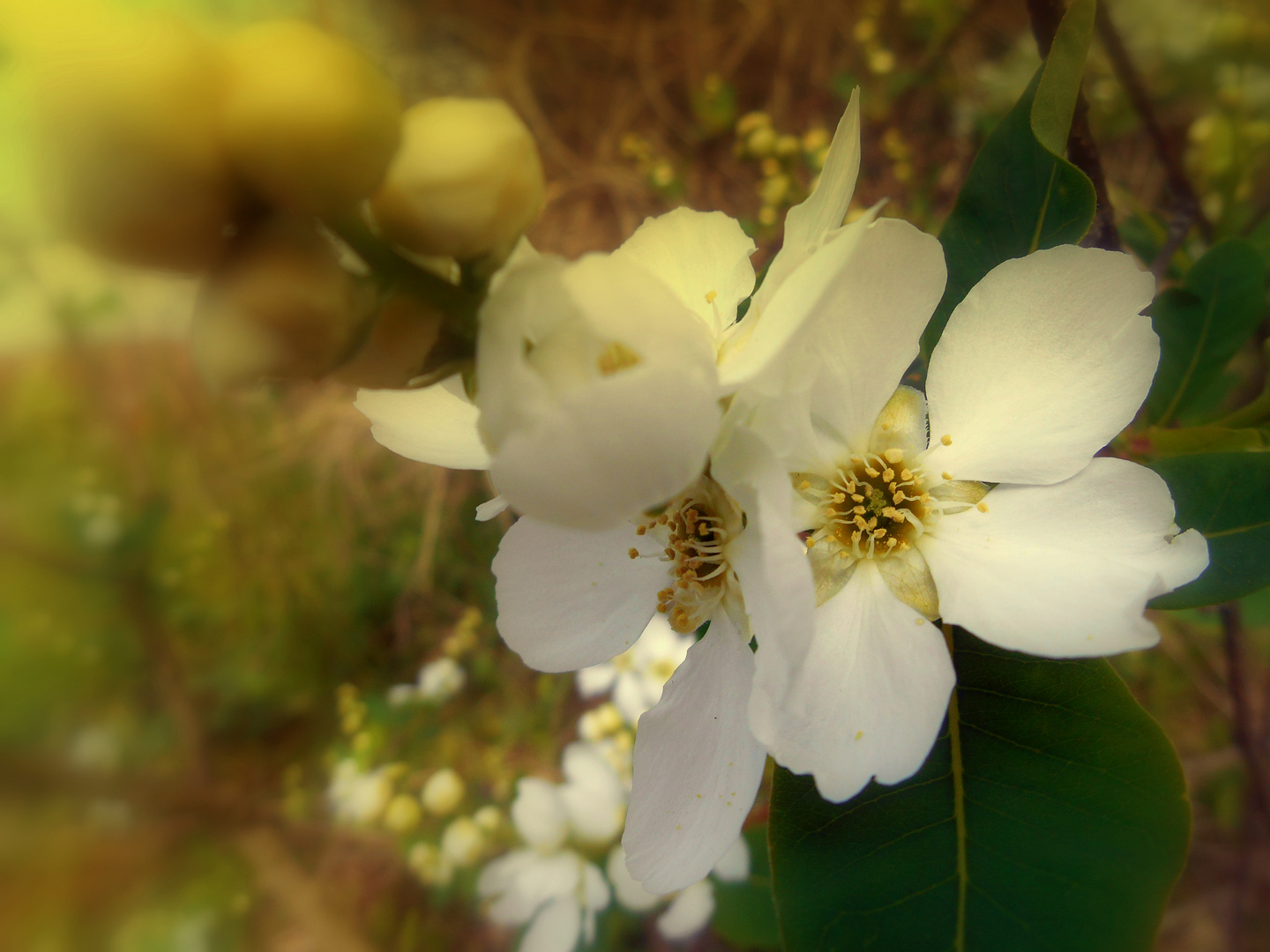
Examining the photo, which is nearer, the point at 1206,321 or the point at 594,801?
the point at 1206,321

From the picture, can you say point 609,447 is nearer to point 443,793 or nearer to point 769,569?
point 769,569

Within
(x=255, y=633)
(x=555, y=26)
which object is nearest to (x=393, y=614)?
(x=255, y=633)

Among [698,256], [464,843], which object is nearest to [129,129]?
[698,256]

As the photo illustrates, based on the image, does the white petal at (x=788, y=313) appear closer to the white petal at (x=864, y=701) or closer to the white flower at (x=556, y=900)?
the white petal at (x=864, y=701)

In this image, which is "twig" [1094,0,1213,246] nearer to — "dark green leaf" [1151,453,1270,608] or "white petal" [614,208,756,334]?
"dark green leaf" [1151,453,1270,608]

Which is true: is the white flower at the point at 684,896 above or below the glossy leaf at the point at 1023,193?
below

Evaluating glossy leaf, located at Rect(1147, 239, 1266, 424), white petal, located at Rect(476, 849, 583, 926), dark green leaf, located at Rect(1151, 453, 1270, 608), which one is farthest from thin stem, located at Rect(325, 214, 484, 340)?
white petal, located at Rect(476, 849, 583, 926)

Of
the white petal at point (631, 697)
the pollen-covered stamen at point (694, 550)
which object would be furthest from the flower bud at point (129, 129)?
the white petal at point (631, 697)
